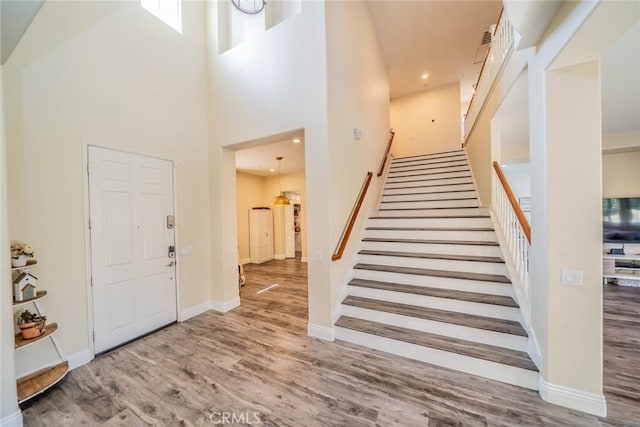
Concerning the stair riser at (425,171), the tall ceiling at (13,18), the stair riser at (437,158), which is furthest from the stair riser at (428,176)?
the tall ceiling at (13,18)

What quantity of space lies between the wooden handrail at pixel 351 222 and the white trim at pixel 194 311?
2413 millimetres

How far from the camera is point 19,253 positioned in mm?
2072

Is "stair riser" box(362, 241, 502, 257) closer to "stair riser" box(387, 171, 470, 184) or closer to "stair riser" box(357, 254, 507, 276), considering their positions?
"stair riser" box(357, 254, 507, 276)

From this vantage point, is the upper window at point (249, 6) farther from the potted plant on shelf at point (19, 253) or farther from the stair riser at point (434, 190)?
the potted plant on shelf at point (19, 253)

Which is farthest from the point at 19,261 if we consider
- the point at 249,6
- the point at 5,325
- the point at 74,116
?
the point at 249,6

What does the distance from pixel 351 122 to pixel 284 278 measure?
12.8 ft

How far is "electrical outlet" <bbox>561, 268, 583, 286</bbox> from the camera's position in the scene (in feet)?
5.90

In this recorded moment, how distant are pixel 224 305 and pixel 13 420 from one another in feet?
7.24

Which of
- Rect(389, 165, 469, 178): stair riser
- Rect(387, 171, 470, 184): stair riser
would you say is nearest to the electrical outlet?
Rect(387, 171, 470, 184): stair riser

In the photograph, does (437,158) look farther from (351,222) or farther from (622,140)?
(351,222)

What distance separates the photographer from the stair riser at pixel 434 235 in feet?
11.3

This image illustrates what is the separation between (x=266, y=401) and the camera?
79.8 inches

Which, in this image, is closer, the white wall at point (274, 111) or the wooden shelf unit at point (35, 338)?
the wooden shelf unit at point (35, 338)

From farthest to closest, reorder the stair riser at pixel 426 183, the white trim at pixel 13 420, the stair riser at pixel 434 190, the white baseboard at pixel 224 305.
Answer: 1. the stair riser at pixel 426 183
2. the stair riser at pixel 434 190
3. the white baseboard at pixel 224 305
4. the white trim at pixel 13 420
